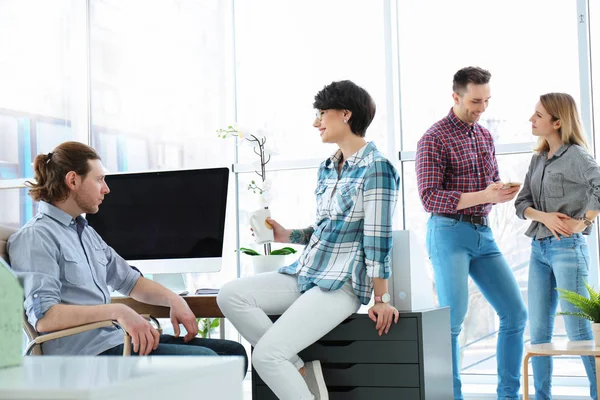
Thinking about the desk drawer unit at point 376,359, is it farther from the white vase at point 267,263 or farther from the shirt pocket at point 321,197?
the white vase at point 267,263

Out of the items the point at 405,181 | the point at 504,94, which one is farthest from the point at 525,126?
the point at 405,181

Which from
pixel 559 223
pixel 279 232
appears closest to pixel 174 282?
pixel 279 232

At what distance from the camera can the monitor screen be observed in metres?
3.16

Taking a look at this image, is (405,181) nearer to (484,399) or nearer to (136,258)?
(484,399)

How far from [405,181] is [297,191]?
0.71 metres

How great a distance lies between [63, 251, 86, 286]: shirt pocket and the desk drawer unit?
0.72 metres

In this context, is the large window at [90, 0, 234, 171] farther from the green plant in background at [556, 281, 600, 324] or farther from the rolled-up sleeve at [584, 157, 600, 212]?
the green plant in background at [556, 281, 600, 324]

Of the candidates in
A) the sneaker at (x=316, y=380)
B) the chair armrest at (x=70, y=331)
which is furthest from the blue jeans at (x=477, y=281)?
the chair armrest at (x=70, y=331)

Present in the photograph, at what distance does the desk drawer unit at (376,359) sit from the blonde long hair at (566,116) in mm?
1218

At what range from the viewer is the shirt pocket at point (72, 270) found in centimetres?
237

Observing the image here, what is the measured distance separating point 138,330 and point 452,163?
1.68m

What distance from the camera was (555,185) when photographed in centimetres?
331

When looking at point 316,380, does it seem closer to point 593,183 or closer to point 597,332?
point 597,332

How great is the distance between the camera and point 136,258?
3.23 meters
